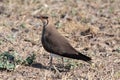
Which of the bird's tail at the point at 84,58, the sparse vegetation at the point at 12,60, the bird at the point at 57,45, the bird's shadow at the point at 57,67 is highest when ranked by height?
the bird at the point at 57,45

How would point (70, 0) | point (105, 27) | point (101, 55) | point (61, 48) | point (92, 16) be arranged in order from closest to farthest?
point (61, 48) < point (101, 55) < point (105, 27) < point (92, 16) < point (70, 0)

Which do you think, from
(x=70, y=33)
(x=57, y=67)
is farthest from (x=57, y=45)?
(x=70, y=33)

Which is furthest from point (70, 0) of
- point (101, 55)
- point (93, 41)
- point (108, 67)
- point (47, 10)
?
point (108, 67)

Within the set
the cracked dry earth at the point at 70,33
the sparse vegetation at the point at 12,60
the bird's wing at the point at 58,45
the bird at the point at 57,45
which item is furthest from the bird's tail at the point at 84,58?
the sparse vegetation at the point at 12,60

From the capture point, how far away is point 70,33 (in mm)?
9734

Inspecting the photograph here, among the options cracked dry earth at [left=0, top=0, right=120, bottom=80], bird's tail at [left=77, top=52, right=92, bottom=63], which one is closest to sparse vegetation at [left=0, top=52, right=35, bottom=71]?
cracked dry earth at [left=0, top=0, right=120, bottom=80]

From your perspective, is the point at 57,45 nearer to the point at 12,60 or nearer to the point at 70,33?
the point at 12,60

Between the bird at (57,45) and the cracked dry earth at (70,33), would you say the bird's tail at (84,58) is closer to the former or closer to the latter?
the bird at (57,45)

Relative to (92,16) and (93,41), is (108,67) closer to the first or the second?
(93,41)

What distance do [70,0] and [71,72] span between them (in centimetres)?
465

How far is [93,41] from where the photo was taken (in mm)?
9367

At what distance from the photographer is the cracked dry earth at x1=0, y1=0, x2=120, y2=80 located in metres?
7.52

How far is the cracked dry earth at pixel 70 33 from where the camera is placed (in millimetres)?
7516

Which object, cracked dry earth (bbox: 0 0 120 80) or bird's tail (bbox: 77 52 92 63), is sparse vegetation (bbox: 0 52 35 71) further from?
bird's tail (bbox: 77 52 92 63)
